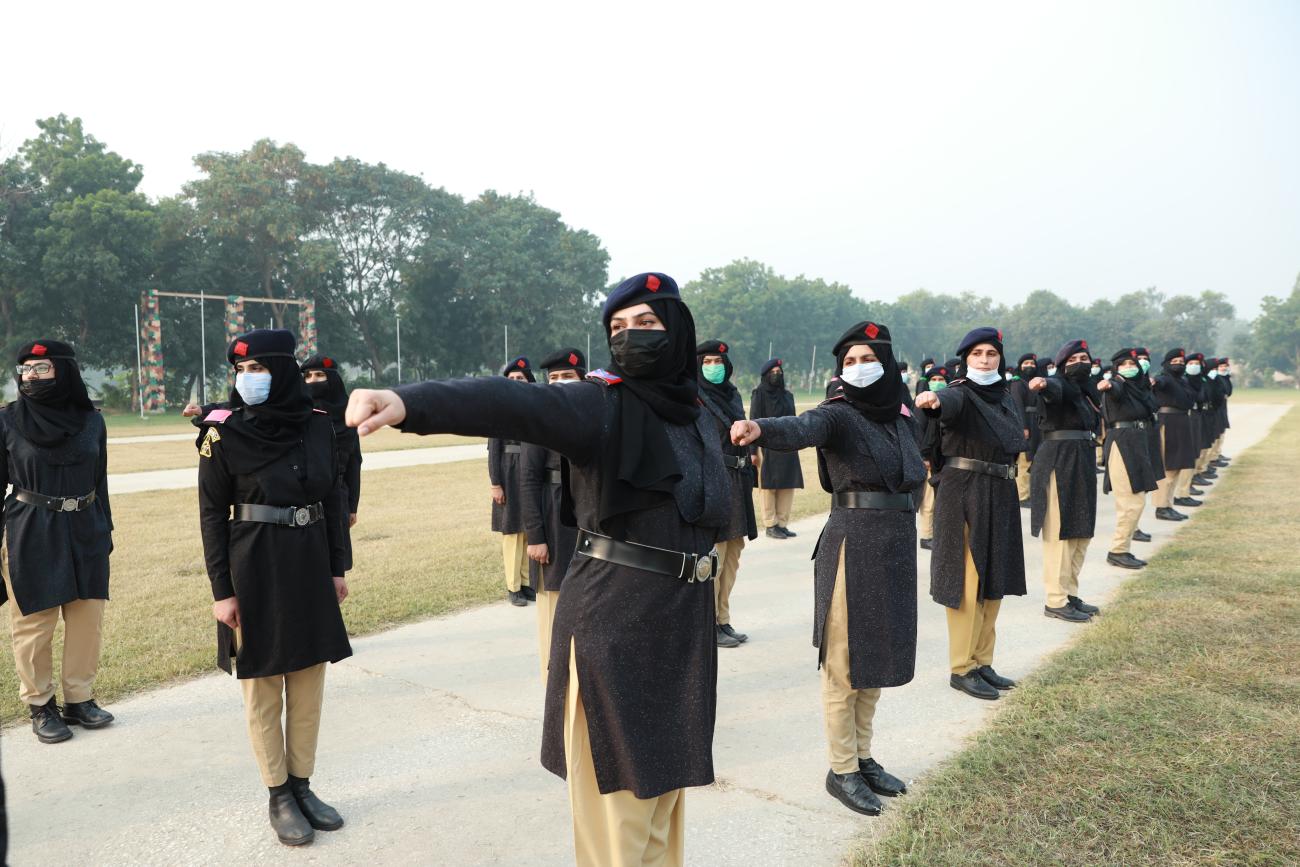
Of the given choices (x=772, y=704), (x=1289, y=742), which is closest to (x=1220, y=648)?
(x=1289, y=742)

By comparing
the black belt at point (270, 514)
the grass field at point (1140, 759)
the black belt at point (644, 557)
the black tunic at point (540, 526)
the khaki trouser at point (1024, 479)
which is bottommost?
the grass field at point (1140, 759)

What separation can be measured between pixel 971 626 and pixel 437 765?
2995 mm

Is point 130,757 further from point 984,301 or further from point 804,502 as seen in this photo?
point 984,301

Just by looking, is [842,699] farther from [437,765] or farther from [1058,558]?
[1058,558]

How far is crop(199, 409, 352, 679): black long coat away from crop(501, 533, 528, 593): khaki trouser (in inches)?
136

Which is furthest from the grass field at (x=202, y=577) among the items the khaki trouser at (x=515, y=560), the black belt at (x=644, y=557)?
the black belt at (x=644, y=557)

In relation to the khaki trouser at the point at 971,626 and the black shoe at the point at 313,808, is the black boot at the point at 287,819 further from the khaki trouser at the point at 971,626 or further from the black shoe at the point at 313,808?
the khaki trouser at the point at 971,626

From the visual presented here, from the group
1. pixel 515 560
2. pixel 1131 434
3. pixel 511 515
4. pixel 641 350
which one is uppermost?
pixel 641 350

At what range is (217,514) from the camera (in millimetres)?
3514

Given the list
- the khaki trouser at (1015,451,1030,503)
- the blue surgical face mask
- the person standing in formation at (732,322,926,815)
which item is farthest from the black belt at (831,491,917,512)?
the khaki trouser at (1015,451,1030,503)

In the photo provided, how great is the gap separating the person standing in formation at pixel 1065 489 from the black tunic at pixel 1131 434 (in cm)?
165

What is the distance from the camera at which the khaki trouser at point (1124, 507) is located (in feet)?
27.6

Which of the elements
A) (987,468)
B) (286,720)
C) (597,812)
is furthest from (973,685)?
(286,720)

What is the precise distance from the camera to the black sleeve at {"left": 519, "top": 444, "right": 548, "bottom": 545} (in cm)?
498
